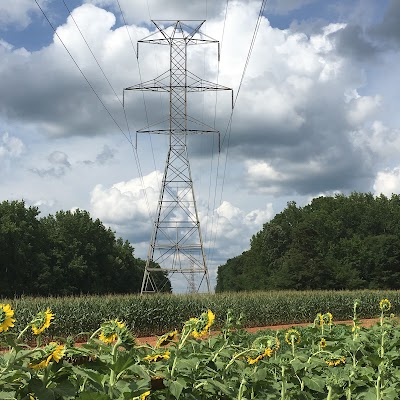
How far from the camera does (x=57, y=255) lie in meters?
59.3

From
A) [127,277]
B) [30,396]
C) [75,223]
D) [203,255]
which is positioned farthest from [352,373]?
[127,277]

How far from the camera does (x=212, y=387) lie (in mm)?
2465

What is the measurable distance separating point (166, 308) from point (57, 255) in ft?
119

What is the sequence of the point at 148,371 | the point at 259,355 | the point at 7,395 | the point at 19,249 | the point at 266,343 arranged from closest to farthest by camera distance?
the point at 7,395 → the point at 148,371 → the point at 259,355 → the point at 266,343 → the point at 19,249

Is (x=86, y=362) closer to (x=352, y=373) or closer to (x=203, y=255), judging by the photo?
(x=352, y=373)

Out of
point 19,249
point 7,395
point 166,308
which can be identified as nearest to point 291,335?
point 7,395

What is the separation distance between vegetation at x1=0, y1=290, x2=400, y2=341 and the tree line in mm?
22553

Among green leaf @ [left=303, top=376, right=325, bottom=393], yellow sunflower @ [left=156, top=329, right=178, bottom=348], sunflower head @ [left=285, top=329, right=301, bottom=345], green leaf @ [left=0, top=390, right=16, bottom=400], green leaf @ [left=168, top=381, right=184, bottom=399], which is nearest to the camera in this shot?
green leaf @ [left=0, top=390, right=16, bottom=400]

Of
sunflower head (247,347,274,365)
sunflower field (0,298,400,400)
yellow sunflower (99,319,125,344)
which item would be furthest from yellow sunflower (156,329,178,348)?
yellow sunflower (99,319,125,344)

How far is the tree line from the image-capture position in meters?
52.8

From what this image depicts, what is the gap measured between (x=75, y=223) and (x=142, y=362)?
214ft

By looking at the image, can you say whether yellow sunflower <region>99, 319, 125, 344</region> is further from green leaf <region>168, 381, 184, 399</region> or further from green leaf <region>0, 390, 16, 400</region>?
green leaf <region>0, 390, 16, 400</region>

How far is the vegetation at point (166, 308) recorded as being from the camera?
2212cm

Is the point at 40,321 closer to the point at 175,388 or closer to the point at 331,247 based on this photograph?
the point at 175,388
